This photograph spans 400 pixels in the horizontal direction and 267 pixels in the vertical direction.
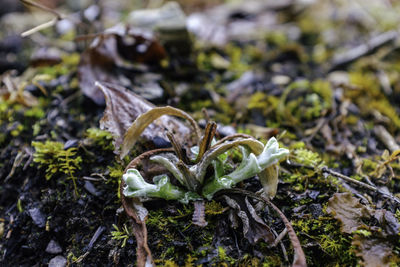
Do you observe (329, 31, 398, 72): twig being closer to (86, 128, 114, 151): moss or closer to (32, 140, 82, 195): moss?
(86, 128, 114, 151): moss

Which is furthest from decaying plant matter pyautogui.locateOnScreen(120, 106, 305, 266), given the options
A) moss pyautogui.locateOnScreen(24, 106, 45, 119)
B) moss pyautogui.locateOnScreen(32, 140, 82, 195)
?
moss pyautogui.locateOnScreen(24, 106, 45, 119)

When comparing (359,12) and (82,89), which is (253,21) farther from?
(82,89)

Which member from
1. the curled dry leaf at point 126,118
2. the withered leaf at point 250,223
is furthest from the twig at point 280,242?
the curled dry leaf at point 126,118

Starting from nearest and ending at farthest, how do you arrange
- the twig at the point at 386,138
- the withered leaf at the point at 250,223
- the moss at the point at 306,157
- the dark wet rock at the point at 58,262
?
the withered leaf at the point at 250,223 → the dark wet rock at the point at 58,262 → the moss at the point at 306,157 → the twig at the point at 386,138

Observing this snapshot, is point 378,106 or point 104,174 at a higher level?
point 378,106

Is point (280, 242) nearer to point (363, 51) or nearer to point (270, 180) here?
point (270, 180)

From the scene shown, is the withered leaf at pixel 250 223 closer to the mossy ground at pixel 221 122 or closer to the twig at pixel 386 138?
the mossy ground at pixel 221 122

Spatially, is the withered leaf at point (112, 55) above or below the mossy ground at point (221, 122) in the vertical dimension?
above

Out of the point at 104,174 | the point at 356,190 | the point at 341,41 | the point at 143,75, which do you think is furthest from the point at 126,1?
the point at 356,190
